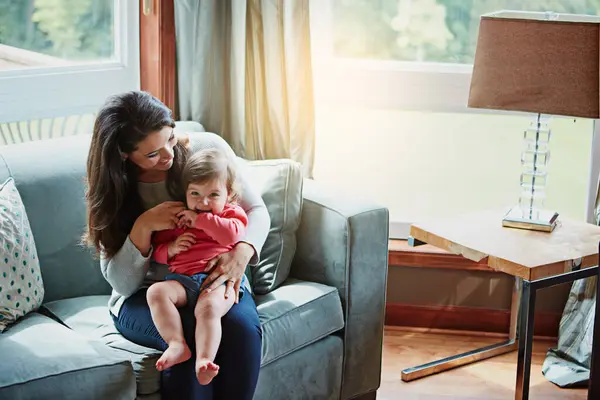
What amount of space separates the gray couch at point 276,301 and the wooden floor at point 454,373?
0.70 ft

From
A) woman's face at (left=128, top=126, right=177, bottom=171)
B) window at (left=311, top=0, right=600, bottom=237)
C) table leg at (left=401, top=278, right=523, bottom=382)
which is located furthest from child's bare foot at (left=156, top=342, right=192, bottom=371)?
window at (left=311, top=0, right=600, bottom=237)

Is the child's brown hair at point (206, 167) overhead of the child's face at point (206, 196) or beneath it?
overhead

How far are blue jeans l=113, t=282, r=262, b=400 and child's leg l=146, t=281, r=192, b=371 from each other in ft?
0.09

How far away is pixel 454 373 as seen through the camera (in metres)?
3.13

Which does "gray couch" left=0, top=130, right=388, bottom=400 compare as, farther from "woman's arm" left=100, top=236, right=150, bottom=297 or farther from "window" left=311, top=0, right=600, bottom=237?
"window" left=311, top=0, right=600, bottom=237

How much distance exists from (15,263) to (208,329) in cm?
55

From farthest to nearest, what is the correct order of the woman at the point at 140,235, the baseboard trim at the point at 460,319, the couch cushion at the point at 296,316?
the baseboard trim at the point at 460,319 → the couch cushion at the point at 296,316 → the woman at the point at 140,235

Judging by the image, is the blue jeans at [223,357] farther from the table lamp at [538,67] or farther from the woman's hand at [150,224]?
the table lamp at [538,67]

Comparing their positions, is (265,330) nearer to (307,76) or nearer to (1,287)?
(1,287)

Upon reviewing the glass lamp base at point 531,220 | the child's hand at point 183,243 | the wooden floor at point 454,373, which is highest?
the child's hand at point 183,243

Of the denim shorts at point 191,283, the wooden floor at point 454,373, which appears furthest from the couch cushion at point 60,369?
the wooden floor at point 454,373

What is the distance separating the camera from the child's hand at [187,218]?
2.35 meters

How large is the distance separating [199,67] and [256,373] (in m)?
1.30

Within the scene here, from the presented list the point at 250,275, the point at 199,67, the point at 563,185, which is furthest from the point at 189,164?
the point at 563,185
